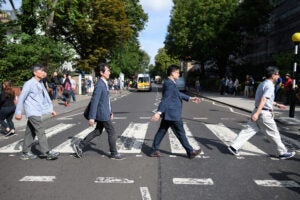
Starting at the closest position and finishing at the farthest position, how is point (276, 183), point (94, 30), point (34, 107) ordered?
point (276, 183)
point (34, 107)
point (94, 30)

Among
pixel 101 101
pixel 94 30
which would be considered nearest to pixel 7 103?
pixel 101 101

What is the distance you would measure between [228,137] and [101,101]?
13.1 ft

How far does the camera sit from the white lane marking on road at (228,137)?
7281 mm

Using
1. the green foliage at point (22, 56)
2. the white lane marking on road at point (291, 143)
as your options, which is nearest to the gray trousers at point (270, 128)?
the white lane marking on road at point (291, 143)

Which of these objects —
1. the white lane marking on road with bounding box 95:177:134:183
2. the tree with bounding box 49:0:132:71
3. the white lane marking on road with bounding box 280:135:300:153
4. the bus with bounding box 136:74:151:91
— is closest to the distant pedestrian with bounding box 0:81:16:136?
the white lane marking on road with bounding box 95:177:134:183

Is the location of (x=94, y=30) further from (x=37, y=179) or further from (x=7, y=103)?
(x=37, y=179)

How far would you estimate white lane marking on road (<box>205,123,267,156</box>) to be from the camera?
23.9ft

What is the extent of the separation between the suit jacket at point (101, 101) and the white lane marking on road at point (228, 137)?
8.96 feet

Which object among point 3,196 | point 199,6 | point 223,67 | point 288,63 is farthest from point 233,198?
point 223,67

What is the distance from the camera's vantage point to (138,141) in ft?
27.8

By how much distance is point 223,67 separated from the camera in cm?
4453

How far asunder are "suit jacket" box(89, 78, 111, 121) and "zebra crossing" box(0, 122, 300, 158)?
1.10m

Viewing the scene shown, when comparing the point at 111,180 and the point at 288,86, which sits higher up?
the point at 288,86

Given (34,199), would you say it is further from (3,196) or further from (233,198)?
(233,198)
